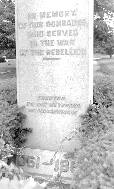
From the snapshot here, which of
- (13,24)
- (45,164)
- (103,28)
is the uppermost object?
(13,24)

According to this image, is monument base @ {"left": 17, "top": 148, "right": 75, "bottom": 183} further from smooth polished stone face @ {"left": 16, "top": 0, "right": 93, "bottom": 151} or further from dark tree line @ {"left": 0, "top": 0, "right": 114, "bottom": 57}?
dark tree line @ {"left": 0, "top": 0, "right": 114, "bottom": 57}

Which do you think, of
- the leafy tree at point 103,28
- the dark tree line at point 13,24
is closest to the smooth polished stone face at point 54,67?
the dark tree line at point 13,24

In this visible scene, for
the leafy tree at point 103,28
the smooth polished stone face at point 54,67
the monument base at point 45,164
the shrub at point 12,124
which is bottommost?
the monument base at point 45,164

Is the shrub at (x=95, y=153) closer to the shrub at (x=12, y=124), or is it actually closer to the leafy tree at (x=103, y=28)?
the shrub at (x=12, y=124)

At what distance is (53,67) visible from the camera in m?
5.10

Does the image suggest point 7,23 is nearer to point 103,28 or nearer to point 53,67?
point 103,28

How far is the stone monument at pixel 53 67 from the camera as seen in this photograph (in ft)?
16.0

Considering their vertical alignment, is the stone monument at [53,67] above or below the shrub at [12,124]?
above

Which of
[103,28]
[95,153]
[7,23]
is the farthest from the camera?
[103,28]

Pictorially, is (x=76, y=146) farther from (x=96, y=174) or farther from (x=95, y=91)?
(x=96, y=174)

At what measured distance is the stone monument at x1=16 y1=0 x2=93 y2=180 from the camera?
Result: 4887mm

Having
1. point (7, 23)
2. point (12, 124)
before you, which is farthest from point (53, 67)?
point (7, 23)

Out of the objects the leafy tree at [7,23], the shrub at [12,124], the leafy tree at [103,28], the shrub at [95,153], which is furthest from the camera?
the leafy tree at [7,23]

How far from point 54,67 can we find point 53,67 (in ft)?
0.05
